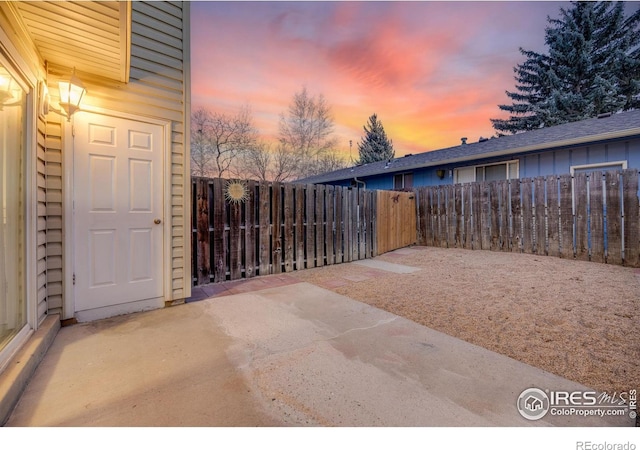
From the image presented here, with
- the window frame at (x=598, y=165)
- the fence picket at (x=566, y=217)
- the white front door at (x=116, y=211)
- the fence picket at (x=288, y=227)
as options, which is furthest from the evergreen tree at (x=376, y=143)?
the white front door at (x=116, y=211)

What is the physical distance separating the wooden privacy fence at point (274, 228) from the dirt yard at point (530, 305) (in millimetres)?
586

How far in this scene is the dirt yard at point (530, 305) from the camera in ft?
6.66

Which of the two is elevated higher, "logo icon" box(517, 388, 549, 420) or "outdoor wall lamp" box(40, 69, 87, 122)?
"outdoor wall lamp" box(40, 69, 87, 122)

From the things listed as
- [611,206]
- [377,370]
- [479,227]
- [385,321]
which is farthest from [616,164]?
[377,370]

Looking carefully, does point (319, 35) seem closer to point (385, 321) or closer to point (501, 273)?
point (501, 273)

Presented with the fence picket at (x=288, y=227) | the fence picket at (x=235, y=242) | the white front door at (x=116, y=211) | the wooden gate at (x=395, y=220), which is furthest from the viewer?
the wooden gate at (x=395, y=220)

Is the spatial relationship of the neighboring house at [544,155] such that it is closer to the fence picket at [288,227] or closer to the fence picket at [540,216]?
the fence picket at [540,216]

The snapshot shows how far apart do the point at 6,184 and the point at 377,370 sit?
2.96 m

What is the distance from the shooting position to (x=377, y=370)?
1.89 metres

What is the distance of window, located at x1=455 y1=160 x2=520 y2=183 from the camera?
829cm

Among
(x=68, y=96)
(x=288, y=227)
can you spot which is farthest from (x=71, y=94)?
(x=288, y=227)

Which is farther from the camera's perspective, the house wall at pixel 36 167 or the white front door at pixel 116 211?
the white front door at pixel 116 211

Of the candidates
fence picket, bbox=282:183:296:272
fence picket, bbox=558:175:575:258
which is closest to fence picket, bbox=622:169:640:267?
fence picket, bbox=558:175:575:258

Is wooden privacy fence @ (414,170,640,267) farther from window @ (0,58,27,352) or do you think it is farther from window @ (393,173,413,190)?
window @ (0,58,27,352)
